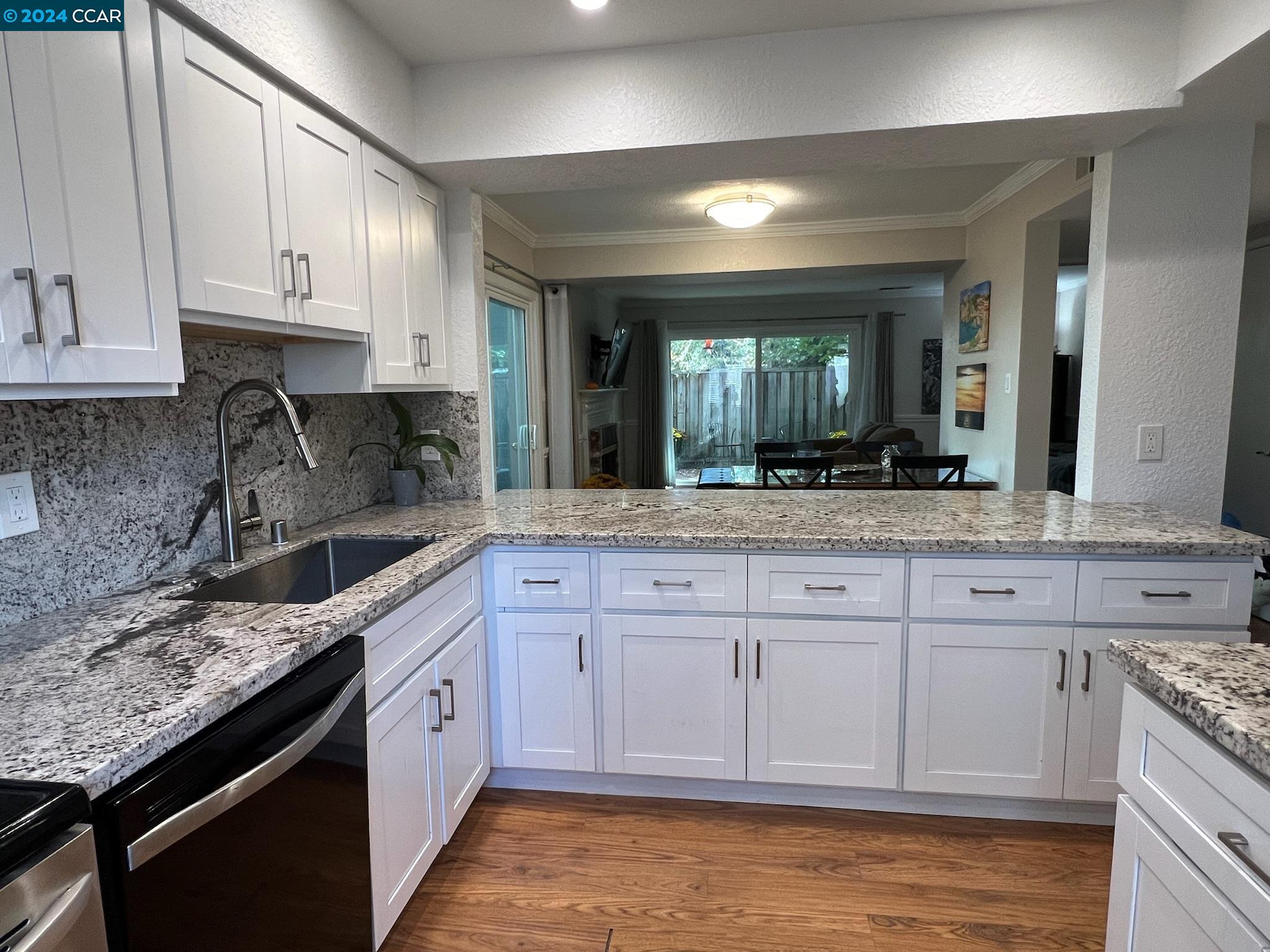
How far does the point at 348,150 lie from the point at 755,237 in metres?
3.54

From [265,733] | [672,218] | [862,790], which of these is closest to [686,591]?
[862,790]

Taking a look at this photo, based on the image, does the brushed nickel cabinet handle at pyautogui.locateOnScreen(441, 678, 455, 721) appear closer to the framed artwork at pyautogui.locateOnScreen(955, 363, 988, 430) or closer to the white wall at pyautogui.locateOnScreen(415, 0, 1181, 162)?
the white wall at pyautogui.locateOnScreen(415, 0, 1181, 162)

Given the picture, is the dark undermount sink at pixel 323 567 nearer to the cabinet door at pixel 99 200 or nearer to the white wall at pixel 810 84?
the cabinet door at pixel 99 200

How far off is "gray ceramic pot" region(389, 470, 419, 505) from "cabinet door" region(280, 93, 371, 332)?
2.41ft

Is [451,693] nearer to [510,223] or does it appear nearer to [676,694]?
[676,694]

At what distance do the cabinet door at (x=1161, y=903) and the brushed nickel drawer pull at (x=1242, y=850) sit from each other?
0.21 feet

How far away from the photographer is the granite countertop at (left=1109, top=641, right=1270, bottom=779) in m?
0.88

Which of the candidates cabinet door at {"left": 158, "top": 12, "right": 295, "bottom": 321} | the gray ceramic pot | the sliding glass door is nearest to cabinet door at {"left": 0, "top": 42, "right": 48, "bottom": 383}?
cabinet door at {"left": 158, "top": 12, "right": 295, "bottom": 321}

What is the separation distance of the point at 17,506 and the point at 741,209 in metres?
3.56

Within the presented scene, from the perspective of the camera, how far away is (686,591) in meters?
2.07

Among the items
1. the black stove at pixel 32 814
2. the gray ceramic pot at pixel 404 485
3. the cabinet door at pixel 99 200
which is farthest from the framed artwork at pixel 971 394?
the black stove at pixel 32 814

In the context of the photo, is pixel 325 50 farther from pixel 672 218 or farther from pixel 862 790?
pixel 672 218

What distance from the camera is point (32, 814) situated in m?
0.73

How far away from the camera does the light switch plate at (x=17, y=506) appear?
4.28 feet
